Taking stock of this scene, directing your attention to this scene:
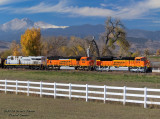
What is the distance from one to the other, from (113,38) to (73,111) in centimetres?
7402

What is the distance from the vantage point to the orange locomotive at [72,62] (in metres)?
57.9

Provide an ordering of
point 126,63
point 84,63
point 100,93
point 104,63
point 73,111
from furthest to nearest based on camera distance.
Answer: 1. point 84,63
2. point 104,63
3. point 126,63
4. point 100,93
5. point 73,111

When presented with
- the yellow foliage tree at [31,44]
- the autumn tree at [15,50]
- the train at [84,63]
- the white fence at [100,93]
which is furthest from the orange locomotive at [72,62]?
the autumn tree at [15,50]

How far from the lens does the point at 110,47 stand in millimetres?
88375

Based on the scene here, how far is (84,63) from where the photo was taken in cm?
5819

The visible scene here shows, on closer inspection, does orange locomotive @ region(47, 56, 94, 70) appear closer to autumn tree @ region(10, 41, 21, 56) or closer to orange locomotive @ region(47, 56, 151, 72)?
orange locomotive @ region(47, 56, 151, 72)

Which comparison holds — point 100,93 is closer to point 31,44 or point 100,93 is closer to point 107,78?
point 107,78

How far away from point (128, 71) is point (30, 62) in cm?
2490

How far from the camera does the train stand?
5184 cm

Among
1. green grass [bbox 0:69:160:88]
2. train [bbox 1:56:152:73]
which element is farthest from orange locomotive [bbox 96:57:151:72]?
green grass [bbox 0:69:160:88]

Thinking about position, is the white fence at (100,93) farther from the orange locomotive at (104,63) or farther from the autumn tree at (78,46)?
the autumn tree at (78,46)

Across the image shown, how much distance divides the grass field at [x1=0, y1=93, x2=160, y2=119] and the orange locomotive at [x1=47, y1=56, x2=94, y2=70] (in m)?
39.6

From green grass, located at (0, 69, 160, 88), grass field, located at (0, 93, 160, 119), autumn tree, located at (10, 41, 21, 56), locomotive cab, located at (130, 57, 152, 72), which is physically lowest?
green grass, located at (0, 69, 160, 88)

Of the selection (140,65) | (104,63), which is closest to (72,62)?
(104,63)
